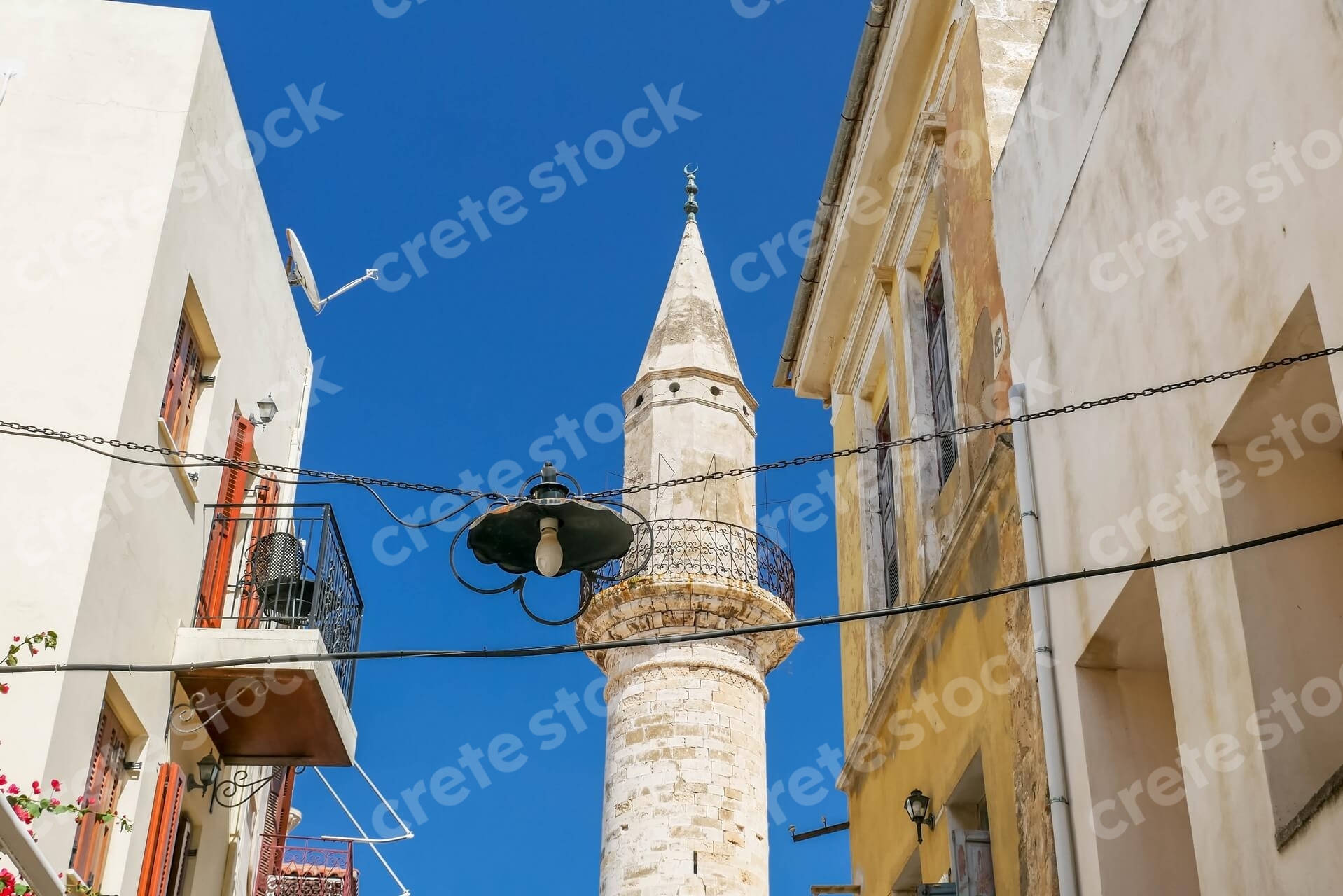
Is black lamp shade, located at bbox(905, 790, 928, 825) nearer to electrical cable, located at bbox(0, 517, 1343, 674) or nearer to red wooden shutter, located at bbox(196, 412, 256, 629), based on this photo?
electrical cable, located at bbox(0, 517, 1343, 674)

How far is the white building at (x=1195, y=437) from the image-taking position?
16.9 ft

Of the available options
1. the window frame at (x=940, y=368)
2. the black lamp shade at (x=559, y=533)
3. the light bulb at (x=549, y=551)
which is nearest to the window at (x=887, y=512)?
the window frame at (x=940, y=368)

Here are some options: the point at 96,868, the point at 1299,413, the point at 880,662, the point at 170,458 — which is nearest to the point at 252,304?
the point at 170,458

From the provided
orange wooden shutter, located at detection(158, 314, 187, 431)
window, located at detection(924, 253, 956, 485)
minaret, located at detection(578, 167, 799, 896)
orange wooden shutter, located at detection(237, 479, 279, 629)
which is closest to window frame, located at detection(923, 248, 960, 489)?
window, located at detection(924, 253, 956, 485)

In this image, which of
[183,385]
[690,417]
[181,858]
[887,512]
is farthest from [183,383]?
[690,417]

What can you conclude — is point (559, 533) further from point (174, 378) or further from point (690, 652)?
point (690, 652)

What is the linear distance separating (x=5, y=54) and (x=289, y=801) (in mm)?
8531

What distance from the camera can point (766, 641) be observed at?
960 inches

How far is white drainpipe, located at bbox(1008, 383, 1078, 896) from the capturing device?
272 inches

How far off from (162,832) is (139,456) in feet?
8.22

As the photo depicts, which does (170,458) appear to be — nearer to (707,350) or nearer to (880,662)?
(880,662)

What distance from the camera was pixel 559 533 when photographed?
23.0 feet

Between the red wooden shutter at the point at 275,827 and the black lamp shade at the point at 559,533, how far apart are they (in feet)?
26.6

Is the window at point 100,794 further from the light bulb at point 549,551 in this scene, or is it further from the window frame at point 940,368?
the window frame at point 940,368
